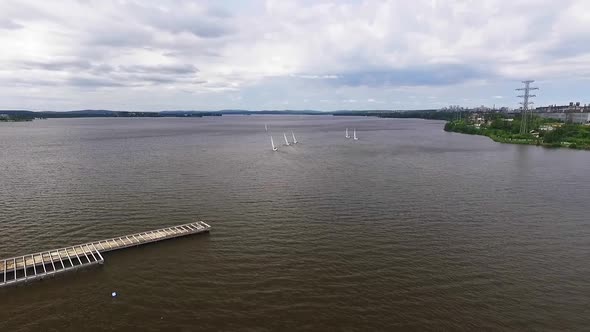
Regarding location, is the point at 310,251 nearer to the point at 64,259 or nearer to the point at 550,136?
the point at 64,259

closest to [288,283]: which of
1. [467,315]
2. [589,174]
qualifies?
[467,315]

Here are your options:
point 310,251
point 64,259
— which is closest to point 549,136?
point 310,251

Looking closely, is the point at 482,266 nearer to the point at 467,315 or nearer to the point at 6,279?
the point at 467,315

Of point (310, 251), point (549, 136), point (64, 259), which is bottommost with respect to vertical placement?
point (310, 251)

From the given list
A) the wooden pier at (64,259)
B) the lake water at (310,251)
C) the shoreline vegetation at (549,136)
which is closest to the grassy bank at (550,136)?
the shoreline vegetation at (549,136)

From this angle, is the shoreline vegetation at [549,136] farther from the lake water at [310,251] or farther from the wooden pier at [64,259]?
the wooden pier at [64,259]
